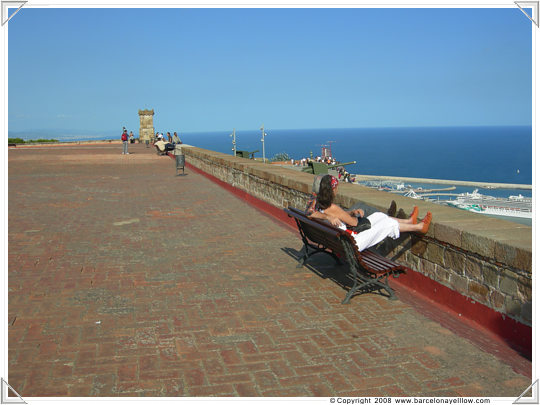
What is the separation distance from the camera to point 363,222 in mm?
5305

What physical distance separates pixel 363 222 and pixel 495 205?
80.9m

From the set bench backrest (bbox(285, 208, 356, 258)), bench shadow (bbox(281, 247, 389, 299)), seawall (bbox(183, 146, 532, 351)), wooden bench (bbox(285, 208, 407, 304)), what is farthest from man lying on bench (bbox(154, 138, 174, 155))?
wooden bench (bbox(285, 208, 407, 304))

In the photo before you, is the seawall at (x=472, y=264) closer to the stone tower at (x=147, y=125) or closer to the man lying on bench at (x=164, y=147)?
the man lying on bench at (x=164, y=147)

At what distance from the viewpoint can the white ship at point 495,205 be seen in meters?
72.4

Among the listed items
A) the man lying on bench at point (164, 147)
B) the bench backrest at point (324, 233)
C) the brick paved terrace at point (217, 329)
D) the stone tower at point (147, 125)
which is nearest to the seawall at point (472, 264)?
the brick paved terrace at point (217, 329)

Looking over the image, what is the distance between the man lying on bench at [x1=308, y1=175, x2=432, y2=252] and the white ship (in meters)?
67.8

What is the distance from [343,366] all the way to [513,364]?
1.28 m

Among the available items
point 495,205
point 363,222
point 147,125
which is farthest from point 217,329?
point 495,205

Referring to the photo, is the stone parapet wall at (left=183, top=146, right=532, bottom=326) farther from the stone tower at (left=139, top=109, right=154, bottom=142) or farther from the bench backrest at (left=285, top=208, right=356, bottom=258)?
the stone tower at (left=139, top=109, right=154, bottom=142)

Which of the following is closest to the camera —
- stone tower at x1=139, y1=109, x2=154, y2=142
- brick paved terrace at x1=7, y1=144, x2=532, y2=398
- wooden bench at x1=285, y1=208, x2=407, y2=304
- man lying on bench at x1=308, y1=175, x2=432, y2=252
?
brick paved terrace at x1=7, y1=144, x2=532, y2=398

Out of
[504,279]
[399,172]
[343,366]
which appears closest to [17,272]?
[343,366]

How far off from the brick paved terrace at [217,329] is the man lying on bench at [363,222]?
0.64 m

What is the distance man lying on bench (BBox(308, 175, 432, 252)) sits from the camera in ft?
16.8

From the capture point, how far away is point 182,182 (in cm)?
1579
